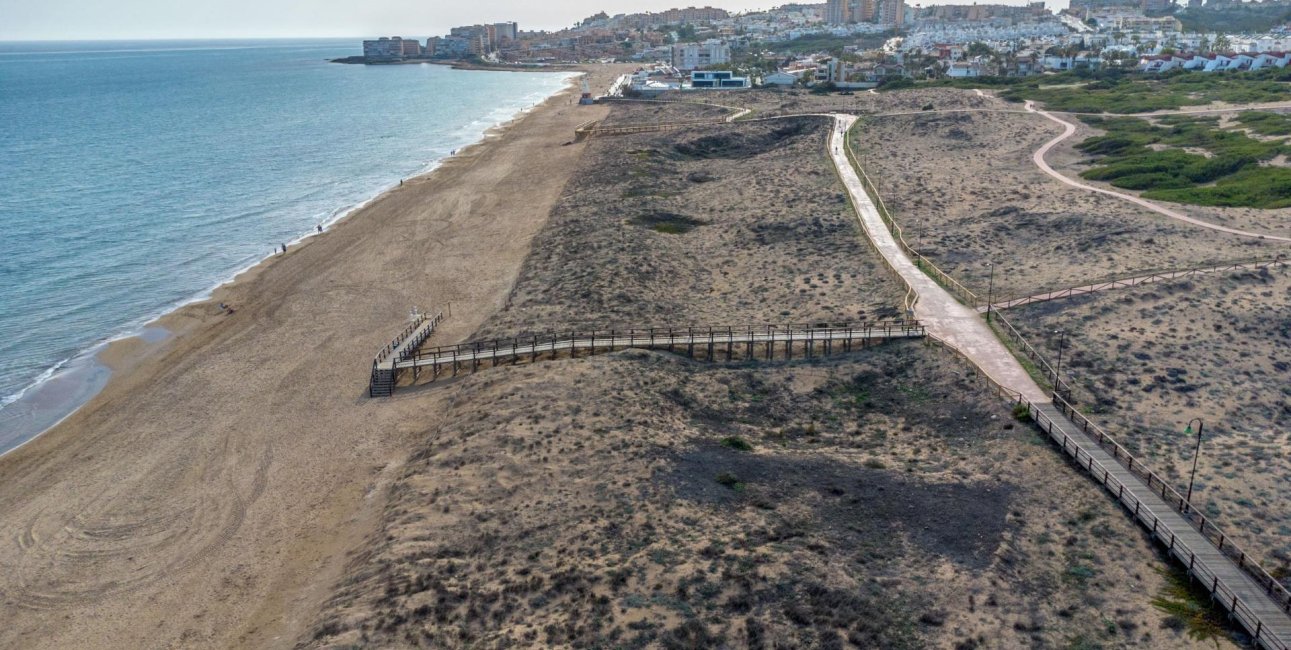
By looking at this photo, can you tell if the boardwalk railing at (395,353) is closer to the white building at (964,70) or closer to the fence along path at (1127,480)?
the fence along path at (1127,480)

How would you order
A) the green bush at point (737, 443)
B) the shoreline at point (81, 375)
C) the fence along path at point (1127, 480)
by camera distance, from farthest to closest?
the shoreline at point (81, 375), the green bush at point (737, 443), the fence along path at point (1127, 480)

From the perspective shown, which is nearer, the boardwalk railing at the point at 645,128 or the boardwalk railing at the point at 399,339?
the boardwalk railing at the point at 399,339

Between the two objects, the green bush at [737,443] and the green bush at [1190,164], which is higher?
the green bush at [1190,164]

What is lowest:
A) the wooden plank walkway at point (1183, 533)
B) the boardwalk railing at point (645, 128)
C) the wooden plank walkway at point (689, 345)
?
the wooden plank walkway at point (1183, 533)

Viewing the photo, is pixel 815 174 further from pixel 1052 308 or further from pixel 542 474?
pixel 542 474

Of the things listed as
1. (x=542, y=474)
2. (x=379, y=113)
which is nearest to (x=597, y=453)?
(x=542, y=474)

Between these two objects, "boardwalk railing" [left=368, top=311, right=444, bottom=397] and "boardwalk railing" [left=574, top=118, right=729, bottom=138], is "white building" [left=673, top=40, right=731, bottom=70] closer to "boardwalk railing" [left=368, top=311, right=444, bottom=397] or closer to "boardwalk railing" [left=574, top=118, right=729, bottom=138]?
"boardwalk railing" [left=574, top=118, right=729, bottom=138]

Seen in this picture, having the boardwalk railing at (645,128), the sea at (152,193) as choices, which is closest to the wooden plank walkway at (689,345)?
the sea at (152,193)

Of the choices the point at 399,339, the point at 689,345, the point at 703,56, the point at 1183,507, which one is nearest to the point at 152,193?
the point at 399,339
